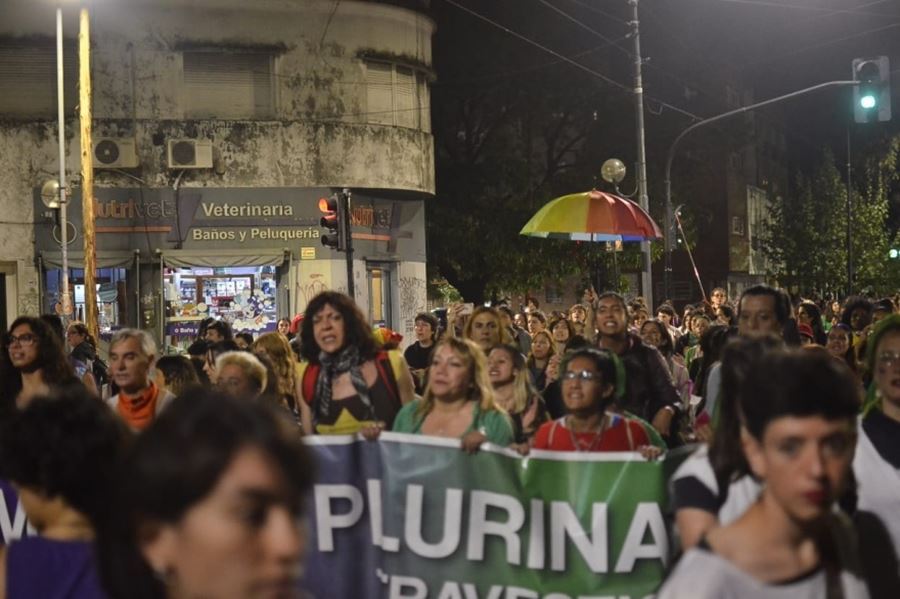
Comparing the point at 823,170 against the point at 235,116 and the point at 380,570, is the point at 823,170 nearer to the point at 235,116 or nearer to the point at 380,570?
the point at 235,116

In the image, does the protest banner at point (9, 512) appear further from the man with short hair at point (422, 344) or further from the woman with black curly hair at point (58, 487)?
the man with short hair at point (422, 344)

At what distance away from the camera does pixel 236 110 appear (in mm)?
30781

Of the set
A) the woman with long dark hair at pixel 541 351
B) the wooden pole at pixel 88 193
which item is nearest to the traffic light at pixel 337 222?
the woman with long dark hair at pixel 541 351

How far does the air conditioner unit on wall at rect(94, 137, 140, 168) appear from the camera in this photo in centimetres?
2944

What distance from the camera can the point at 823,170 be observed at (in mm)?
51812

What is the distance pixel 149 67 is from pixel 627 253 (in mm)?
15237

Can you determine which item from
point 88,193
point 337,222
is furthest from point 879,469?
point 88,193

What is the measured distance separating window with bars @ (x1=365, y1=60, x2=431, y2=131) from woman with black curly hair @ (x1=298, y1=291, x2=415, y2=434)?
24.3 m

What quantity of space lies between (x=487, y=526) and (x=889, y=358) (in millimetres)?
2052

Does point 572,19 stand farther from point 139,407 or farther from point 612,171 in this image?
point 139,407

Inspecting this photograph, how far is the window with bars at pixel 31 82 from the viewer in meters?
29.8

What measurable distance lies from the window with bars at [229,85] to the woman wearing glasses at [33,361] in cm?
2279

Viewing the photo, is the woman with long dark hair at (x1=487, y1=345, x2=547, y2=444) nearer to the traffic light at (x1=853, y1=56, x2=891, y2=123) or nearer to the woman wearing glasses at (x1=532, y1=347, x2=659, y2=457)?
the woman wearing glasses at (x1=532, y1=347, x2=659, y2=457)

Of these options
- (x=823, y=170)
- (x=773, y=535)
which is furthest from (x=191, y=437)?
(x=823, y=170)
